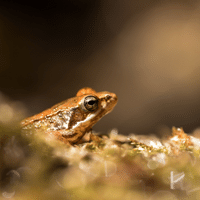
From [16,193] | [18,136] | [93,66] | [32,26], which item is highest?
[32,26]

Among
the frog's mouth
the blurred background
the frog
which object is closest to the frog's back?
the frog

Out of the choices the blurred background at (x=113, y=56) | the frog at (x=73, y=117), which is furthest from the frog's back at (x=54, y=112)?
the blurred background at (x=113, y=56)

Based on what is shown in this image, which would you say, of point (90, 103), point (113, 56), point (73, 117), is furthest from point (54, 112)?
point (113, 56)

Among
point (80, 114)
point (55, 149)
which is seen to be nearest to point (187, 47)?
point (80, 114)

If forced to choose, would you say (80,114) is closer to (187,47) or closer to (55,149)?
(55,149)

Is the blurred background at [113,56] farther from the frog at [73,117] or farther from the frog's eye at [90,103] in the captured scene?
the frog's eye at [90,103]

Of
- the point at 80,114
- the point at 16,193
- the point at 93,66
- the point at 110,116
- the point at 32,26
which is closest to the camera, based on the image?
the point at 16,193
